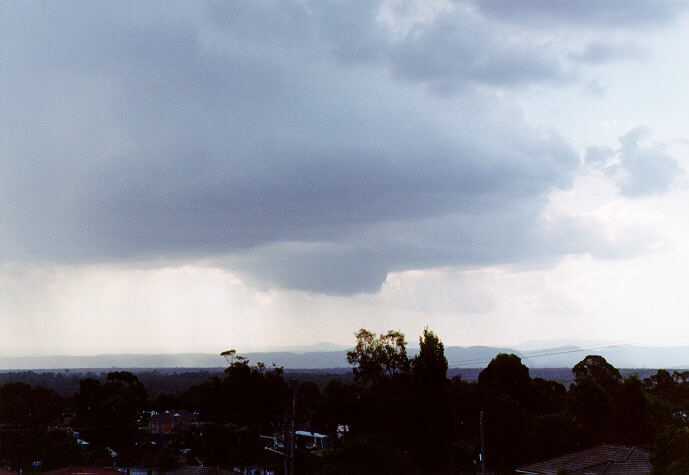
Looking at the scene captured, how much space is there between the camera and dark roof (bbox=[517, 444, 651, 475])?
1602 inches

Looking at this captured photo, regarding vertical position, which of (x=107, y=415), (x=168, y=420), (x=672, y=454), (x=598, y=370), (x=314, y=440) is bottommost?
(x=314, y=440)

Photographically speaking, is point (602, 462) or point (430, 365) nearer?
point (602, 462)

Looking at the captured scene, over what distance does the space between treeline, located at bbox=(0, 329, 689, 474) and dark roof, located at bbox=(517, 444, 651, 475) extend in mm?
3724

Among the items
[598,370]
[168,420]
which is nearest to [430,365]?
[598,370]

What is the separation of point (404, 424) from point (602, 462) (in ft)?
64.7

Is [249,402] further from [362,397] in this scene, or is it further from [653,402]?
[653,402]

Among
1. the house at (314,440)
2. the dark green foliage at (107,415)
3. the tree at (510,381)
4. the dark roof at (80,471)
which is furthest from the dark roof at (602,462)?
the dark green foliage at (107,415)

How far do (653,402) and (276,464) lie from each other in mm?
38700

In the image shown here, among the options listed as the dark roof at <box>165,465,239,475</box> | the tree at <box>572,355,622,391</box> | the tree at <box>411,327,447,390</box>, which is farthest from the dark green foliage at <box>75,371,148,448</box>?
the tree at <box>572,355,622,391</box>

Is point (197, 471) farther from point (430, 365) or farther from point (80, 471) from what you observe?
point (430, 365)

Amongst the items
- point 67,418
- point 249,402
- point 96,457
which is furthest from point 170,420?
point 96,457

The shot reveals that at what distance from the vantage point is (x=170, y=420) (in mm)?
118250

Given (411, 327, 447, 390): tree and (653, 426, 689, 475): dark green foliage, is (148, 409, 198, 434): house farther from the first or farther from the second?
(653, 426, 689, 475): dark green foliage

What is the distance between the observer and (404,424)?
58.1 metres
